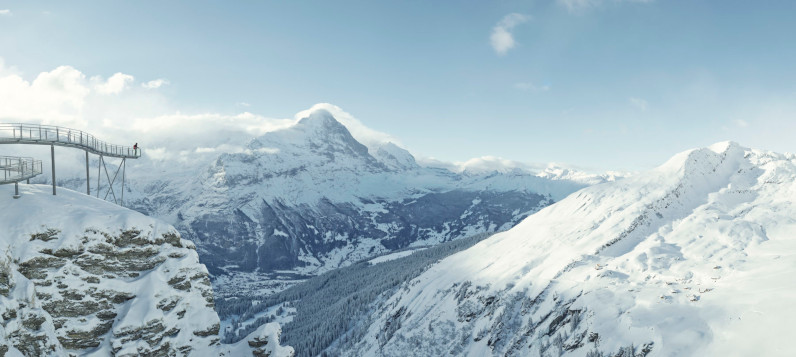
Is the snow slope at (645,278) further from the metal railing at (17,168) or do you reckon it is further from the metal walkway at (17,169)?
the metal railing at (17,168)

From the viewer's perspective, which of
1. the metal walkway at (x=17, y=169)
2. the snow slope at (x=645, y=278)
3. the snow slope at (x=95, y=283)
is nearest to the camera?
the snow slope at (x=95, y=283)

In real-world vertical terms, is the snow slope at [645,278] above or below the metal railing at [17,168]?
below

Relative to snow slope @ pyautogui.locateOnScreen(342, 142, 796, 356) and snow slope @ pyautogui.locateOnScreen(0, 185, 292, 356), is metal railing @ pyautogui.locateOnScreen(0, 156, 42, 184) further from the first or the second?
snow slope @ pyautogui.locateOnScreen(342, 142, 796, 356)

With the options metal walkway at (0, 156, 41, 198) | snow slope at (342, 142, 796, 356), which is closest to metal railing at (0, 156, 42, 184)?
metal walkway at (0, 156, 41, 198)

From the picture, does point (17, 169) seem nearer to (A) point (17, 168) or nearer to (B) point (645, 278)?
(A) point (17, 168)

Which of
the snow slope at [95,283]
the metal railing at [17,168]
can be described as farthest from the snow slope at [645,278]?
the metal railing at [17,168]

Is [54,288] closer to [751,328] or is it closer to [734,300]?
[751,328]
